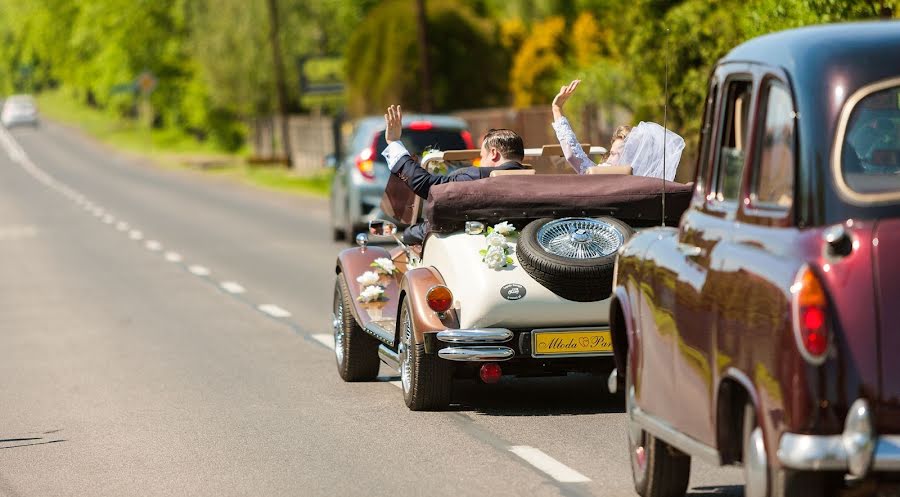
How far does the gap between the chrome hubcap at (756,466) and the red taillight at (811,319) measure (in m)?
0.44

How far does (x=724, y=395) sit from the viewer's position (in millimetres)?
6012

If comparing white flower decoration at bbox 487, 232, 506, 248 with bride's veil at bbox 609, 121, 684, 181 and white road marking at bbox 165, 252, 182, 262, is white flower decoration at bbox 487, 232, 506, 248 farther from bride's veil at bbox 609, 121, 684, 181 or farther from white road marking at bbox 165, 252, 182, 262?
white road marking at bbox 165, 252, 182, 262

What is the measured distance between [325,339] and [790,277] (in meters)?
9.15

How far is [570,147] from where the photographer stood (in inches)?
438

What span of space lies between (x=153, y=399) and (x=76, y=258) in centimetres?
1465

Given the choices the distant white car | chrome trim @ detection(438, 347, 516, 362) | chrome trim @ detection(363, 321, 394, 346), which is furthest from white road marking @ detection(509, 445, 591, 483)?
the distant white car

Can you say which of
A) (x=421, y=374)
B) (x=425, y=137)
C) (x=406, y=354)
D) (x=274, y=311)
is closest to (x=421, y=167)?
(x=406, y=354)

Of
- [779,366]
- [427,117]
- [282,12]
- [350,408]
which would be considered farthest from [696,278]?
[282,12]

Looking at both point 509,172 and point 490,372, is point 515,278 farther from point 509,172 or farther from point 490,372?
point 509,172

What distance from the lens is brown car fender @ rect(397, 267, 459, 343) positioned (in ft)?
31.2

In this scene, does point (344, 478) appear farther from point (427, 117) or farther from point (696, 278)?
point (427, 117)

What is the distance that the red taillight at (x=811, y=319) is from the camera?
5.23 meters

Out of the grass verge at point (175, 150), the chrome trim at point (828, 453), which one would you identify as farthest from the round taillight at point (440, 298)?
the grass verge at point (175, 150)

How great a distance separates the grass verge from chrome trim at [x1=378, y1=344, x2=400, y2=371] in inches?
1203
